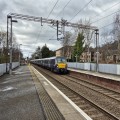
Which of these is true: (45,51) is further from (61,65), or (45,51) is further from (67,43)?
(61,65)

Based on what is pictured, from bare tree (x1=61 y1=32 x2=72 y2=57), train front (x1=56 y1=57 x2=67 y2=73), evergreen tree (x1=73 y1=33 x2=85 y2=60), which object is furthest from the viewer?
bare tree (x1=61 y1=32 x2=72 y2=57)

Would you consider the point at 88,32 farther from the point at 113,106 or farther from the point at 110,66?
the point at 113,106

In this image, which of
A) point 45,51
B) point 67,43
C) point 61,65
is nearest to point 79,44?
point 67,43

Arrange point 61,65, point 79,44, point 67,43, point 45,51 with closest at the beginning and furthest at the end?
point 61,65
point 79,44
point 67,43
point 45,51

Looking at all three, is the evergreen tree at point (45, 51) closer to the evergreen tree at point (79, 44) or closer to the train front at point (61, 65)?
the evergreen tree at point (79, 44)

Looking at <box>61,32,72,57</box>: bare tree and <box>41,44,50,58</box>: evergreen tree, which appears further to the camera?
<box>41,44,50,58</box>: evergreen tree

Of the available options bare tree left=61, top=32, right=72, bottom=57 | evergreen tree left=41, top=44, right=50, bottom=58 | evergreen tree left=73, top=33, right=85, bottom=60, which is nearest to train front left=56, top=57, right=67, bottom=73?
evergreen tree left=73, top=33, right=85, bottom=60

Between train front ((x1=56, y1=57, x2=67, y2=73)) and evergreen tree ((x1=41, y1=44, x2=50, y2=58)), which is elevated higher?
evergreen tree ((x1=41, y1=44, x2=50, y2=58))

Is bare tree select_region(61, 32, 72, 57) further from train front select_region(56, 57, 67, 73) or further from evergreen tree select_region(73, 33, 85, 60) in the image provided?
train front select_region(56, 57, 67, 73)

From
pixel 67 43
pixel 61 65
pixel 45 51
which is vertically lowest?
pixel 61 65

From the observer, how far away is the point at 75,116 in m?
9.49

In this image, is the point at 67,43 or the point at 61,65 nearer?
the point at 61,65

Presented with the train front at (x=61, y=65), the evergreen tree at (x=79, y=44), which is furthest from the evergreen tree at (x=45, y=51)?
the train front at (x=61, y=65)

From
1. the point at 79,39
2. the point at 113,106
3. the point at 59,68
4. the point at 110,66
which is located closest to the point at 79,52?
the point at 79,39
